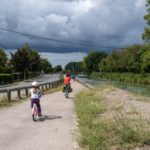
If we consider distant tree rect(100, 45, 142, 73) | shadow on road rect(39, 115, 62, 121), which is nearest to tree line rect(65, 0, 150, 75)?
distant tree rect(100, 45, 142, 73)

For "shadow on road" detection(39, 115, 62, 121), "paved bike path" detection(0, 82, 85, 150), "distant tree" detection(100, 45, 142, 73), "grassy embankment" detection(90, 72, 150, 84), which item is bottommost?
"grassy embankment" detection(90, 72, 150, 84)

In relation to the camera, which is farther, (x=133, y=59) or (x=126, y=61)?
(x=126, y=61)

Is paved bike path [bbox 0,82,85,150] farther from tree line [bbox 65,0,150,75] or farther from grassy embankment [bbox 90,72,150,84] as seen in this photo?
grassy embankment [bbox 90,72,150,84]

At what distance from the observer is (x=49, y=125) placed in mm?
12820

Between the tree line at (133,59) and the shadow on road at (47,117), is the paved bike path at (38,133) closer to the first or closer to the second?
the shadow on road at (47,117)

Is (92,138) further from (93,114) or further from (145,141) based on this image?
(93,114)

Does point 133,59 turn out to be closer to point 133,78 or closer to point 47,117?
point 133,78

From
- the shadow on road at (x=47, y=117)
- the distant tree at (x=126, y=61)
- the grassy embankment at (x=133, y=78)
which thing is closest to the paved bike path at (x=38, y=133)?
the shadow on road at (x=47, y=117)

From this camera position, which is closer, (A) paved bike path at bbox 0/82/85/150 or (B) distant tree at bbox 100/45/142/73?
(A) paved bike path at bbox 0/82/85/150

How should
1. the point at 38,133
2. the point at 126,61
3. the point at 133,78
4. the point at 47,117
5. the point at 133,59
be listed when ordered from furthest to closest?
the point at 126,61 < the point at 133,59 < the point at 133,78 < the point at 47,117 < the point at 38,133

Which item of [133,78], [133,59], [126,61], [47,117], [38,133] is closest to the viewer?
[38,133]

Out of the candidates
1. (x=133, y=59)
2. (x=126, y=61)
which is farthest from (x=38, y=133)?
(x=126, y=61)

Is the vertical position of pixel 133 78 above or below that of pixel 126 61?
below

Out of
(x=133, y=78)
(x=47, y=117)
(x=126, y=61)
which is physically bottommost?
(x=133, y=78)
